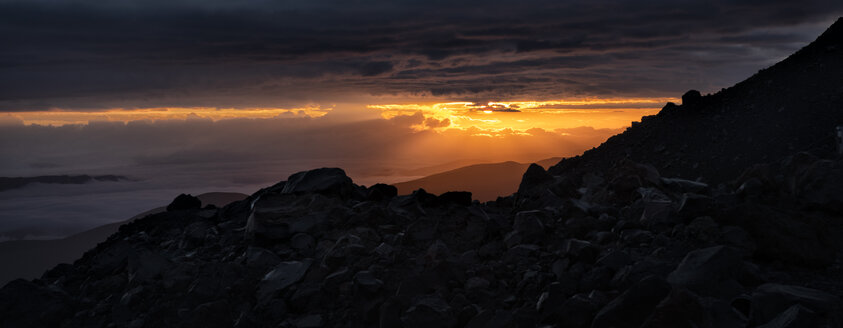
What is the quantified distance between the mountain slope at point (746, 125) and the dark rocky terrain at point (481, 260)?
7.69 metres

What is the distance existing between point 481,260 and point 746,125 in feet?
47.8

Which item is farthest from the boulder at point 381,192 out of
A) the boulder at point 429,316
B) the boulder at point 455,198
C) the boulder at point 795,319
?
the boulder at point 795,319

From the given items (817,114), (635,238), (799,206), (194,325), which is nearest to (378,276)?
(194,325)

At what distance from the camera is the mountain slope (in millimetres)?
18125

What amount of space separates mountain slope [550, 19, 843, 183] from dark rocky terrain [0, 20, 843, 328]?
769cm

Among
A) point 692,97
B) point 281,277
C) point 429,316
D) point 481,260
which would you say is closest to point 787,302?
point 429,316

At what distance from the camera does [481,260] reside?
9.00 m

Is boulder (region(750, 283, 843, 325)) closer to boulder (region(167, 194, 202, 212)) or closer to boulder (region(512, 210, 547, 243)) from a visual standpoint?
boulder (region(512, 210, 547, 243))

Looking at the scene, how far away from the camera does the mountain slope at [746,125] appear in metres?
18.1

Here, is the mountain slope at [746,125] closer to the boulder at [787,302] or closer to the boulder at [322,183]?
the boulder at [322,183]

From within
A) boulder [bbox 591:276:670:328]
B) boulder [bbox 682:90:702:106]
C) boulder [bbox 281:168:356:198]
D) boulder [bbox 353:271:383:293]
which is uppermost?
boulder [bbox 682:90:702:106]

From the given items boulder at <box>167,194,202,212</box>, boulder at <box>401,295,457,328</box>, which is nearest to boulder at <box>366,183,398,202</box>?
boulder at <box>401,295,457,328</box>

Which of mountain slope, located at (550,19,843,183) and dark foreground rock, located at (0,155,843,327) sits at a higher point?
mountain slope, located at (550,19,843,183)

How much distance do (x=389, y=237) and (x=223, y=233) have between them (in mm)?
4049
